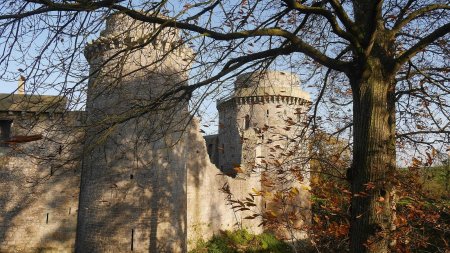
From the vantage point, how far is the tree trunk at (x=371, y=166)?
172 inches

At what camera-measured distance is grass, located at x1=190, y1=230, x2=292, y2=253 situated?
15.3m

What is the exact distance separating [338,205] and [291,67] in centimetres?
265

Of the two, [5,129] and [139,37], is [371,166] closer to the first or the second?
[139,37]

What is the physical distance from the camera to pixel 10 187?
1236cm

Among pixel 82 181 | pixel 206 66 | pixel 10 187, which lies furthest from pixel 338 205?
pixel 10 187

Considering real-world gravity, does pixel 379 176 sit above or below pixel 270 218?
above

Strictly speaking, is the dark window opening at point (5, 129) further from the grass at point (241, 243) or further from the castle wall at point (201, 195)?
the grass at point (241, 243)

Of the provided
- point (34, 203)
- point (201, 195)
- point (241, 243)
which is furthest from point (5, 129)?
point (241, 243)

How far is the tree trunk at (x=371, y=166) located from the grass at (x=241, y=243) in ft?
30.1

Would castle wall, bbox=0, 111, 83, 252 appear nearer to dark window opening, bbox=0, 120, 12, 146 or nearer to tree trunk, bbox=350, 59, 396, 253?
dark window opening, bbox=0, 120, 12, 146

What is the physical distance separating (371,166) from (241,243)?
13419 millimetres

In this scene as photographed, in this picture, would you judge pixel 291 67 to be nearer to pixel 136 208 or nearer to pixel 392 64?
pixel 392 64

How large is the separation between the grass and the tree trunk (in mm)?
9173

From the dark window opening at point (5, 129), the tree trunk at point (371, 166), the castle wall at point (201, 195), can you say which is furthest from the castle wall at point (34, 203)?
the tree trunk at point (371, 166)
